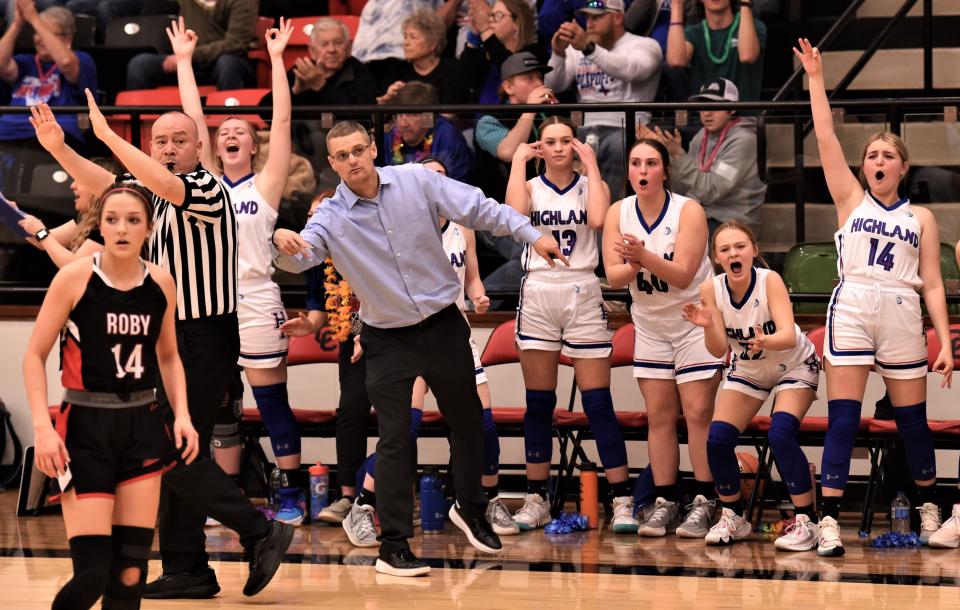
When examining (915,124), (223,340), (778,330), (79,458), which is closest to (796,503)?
(778,330)

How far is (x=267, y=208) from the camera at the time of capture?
23.1 ft

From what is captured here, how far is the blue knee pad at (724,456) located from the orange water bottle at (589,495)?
0.70 meters

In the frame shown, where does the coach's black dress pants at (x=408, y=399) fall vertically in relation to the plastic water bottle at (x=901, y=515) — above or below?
above

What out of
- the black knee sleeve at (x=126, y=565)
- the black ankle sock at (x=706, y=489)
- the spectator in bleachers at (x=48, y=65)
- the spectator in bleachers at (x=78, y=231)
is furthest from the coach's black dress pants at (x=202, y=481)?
the spectator in bleachers at (x=48, y=65)

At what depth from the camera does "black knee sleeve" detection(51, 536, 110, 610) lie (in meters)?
3.97

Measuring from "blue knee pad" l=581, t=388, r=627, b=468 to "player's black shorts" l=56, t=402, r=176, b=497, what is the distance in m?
2.95

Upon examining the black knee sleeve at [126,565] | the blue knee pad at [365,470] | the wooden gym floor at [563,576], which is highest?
the black knee sleeve at [126,565]

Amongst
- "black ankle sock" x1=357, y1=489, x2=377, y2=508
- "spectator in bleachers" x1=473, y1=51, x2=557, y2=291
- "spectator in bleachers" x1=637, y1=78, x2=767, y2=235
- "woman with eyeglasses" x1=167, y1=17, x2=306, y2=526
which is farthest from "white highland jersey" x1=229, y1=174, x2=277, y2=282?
"spectator in bleachers" x1=637, y1=78, x2=767, y2=235

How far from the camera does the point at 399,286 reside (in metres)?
5.63

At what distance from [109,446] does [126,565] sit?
371 mm

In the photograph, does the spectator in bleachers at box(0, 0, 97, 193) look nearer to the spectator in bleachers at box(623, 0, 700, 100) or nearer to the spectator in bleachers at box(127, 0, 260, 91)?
the spectator in bleachers at box(127, 0, 260, 91)

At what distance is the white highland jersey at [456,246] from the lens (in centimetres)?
697

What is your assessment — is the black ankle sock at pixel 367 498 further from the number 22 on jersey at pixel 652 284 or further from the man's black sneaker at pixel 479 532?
the number 22 on jersey at pixel 652 284

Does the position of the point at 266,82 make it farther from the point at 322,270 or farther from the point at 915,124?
the point at 915,124
